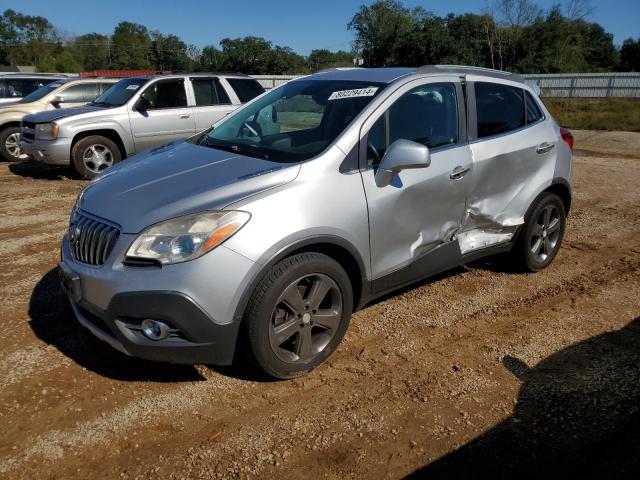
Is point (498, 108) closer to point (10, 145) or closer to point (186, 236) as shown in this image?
point (186, 236)

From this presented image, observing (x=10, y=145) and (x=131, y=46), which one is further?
(x=131, y=46)

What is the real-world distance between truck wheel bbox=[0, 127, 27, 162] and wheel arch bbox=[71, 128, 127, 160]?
10.4ft

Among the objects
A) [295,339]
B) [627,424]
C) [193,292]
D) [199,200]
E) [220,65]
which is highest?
[220,65]

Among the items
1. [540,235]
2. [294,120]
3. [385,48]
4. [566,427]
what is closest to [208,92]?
[294,120]

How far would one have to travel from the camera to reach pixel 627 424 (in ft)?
9.23

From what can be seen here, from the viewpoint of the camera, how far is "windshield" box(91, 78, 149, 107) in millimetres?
9195

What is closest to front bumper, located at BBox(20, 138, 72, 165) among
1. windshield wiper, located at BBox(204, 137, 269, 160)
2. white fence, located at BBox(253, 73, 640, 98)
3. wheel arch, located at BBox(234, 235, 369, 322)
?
windshield wiper, located at BBox(204, 137, 269, 160)

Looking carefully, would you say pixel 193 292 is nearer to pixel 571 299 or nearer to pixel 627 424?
pixel 627 424

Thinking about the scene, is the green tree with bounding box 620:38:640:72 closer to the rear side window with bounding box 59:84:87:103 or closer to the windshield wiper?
the rear side window with bounding box 59:84:87:103

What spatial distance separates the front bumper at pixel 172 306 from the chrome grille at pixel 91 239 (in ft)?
0.30

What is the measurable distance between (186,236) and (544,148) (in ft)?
10.8

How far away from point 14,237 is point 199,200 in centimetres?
417

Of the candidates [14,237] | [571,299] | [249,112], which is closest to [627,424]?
[571,299]

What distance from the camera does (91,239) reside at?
2.99m
